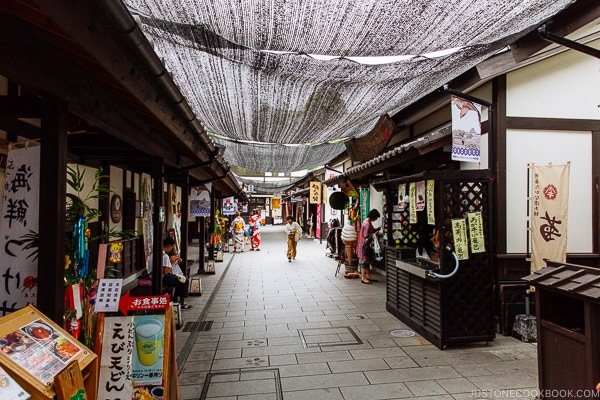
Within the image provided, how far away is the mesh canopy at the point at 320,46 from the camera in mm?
3135

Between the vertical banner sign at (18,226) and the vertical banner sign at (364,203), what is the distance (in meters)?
12.0

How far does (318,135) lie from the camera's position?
323 inches

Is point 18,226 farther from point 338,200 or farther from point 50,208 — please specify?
point 338,200

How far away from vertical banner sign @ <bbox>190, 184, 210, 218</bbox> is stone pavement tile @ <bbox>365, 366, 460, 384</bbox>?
851cm

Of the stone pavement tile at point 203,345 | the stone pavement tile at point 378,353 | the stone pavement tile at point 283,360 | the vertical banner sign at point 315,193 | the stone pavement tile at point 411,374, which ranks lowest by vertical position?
the stone pavement tile at point 203,345

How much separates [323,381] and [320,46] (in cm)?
405

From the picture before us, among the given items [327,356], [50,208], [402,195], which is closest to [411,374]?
[327,356]

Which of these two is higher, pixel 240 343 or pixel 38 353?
pixel 38 353

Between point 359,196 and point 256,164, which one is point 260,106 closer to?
point 256,164

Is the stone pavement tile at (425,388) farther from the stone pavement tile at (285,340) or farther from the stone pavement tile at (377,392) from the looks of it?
the stone pavement tile at (285,340)

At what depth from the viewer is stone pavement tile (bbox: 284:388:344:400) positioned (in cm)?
426

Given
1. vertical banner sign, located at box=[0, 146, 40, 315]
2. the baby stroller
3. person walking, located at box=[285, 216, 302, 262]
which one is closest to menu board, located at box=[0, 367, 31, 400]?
vertical banner sign, located at box=[0, 146, 40, 315]

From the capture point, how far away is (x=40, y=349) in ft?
8.25

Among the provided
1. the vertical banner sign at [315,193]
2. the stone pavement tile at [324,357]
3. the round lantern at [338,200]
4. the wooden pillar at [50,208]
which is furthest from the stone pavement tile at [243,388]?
the vertical banner sign at [315,193]
